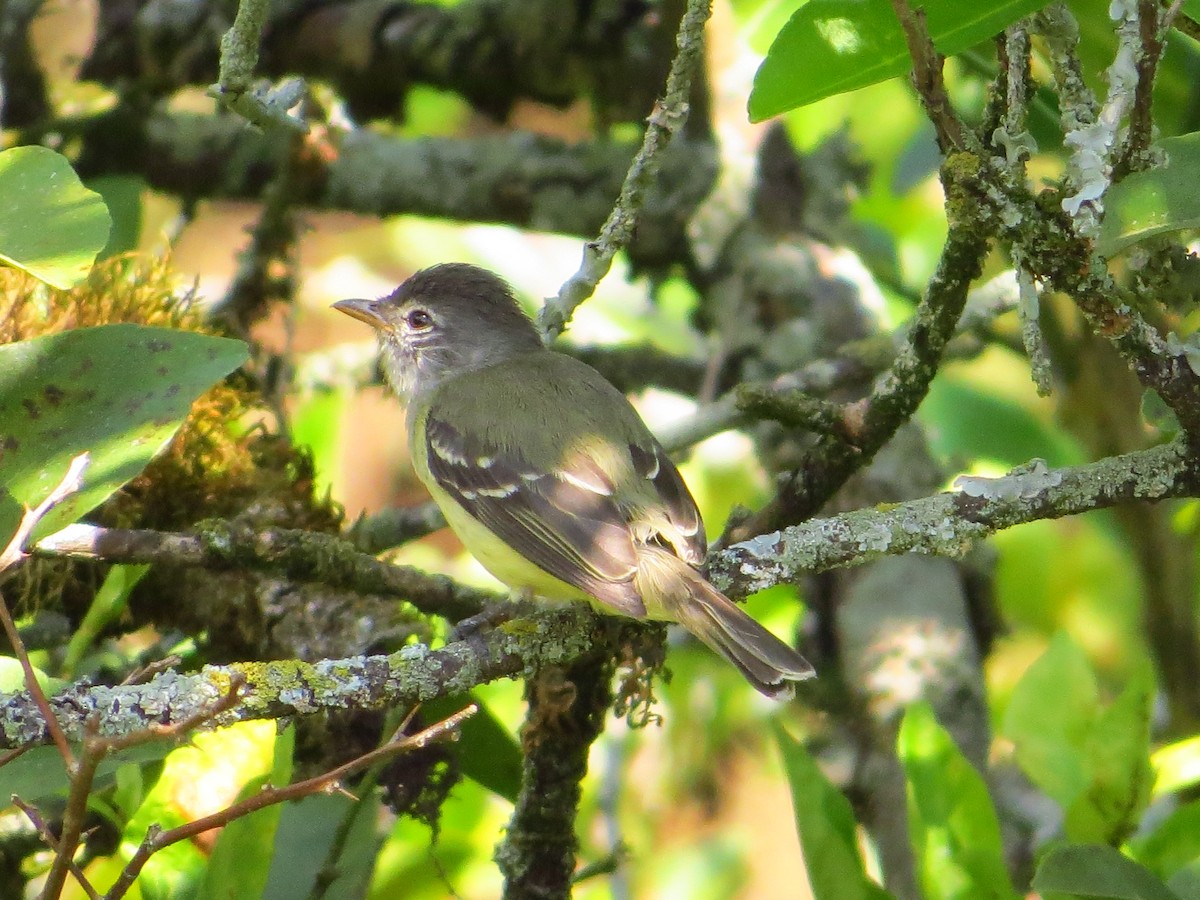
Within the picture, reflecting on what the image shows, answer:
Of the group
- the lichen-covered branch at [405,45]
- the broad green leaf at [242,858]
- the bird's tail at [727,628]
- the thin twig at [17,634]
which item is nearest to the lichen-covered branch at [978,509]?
the bird's tail at [727,628]

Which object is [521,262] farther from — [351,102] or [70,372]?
[70,372]

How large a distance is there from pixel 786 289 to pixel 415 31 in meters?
1.53

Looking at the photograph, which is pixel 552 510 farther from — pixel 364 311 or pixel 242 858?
pixel 364 311

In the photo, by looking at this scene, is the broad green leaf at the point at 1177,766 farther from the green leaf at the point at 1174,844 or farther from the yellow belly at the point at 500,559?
the yellow belly at the point at 500,559

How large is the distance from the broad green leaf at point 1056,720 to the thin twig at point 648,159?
3.95ft

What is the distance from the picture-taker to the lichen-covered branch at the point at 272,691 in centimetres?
188

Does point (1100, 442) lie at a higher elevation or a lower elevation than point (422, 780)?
higher

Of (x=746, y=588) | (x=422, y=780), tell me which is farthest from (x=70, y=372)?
(x=746, y=588)

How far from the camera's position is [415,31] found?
4660mm

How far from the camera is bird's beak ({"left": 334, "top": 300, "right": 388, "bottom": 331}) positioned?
4285 millimetres

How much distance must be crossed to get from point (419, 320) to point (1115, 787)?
2.58 metres

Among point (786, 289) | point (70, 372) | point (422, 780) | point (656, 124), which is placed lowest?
point (422, 780)

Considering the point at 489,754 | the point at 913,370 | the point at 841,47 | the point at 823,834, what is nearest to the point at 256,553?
the point at 489,754

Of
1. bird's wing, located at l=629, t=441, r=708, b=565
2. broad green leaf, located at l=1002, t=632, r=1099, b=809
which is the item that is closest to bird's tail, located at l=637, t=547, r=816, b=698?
bird's wing, located at l=629, t=441, r=708, b=565
